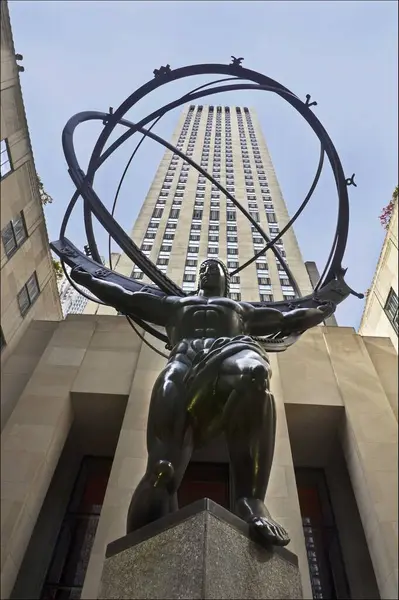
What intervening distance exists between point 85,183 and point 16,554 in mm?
5626

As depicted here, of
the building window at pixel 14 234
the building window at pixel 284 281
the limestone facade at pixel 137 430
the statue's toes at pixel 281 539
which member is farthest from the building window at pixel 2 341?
the building window at pixel 284 281

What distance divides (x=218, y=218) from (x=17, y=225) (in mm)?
19781

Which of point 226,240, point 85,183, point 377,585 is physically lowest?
point 226,240

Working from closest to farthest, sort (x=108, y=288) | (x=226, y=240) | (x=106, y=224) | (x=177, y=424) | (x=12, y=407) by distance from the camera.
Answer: (x=177, y=424) < (x=108, y=288) < (x=106, y=224) < (x=12, y=407) < (x=226, y=240)

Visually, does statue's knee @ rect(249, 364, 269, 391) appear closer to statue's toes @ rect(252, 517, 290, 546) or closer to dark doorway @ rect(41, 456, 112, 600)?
statue's toes @ rect(252, 517, 290, 546)

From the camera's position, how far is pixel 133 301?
5.36 metres

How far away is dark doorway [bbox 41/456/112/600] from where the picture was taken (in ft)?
24.5

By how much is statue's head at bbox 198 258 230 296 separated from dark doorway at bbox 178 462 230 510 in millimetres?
4777

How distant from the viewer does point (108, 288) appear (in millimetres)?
5504

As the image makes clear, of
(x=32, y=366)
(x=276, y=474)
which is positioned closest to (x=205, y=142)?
(x=32, y=366)

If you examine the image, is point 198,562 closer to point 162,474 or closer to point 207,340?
point 162,474

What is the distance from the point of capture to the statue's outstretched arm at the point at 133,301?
17.3 ft

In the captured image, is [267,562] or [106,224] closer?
[267,562]

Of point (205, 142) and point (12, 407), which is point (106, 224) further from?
point (205, 142)
